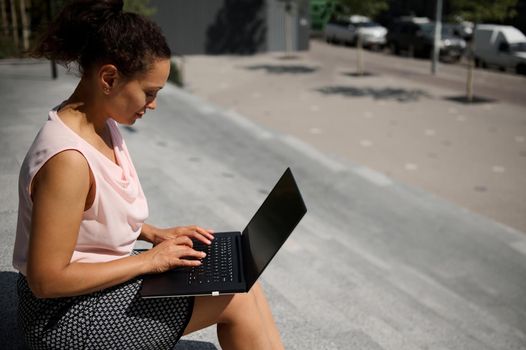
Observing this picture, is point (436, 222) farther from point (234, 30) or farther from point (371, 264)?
point (234, 30)

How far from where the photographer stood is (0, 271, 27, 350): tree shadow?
2193 millimetres

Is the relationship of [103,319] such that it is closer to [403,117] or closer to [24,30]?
[403,117]

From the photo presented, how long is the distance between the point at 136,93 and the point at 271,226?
2.23 ft

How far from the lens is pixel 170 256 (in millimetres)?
1810

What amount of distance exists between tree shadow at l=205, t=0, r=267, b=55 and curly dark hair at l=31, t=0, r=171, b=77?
81.2 ft

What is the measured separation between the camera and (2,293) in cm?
251

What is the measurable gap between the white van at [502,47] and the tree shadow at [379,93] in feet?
18.8

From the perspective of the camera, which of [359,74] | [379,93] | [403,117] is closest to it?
[403,117]

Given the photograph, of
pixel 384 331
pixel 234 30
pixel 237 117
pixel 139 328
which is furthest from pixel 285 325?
pixel 234 30

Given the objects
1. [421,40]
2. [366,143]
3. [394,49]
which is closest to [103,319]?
[366,143]

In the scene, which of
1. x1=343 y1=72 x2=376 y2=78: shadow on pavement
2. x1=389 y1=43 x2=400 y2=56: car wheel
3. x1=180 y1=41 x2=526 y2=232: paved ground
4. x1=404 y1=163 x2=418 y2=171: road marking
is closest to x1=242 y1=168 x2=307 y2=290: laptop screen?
x1=180 y1=41 x2=526 y2=232: paved ground

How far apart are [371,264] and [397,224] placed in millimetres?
1520

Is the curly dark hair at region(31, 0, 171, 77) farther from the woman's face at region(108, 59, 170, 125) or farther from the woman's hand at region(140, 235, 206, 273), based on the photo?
the woman's hand at region(140, 235, 206, 273)

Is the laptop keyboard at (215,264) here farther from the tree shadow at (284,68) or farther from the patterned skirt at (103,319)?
the tree shadow at (284,68)
